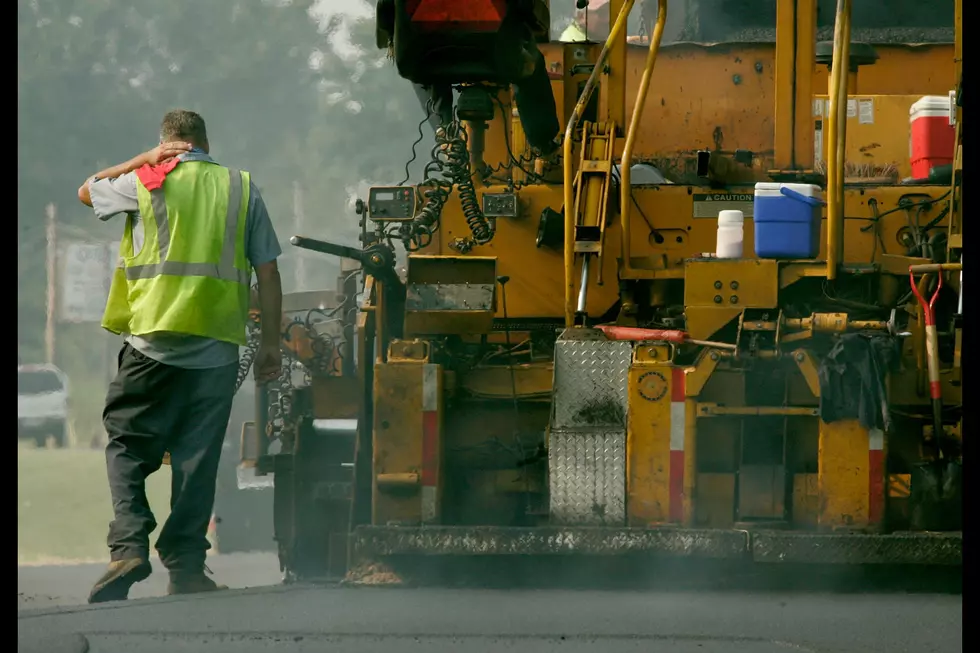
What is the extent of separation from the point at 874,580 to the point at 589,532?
1108mm

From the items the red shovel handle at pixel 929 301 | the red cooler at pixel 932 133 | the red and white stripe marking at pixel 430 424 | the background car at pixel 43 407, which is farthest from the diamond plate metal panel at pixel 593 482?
the background car at pixel 43 407

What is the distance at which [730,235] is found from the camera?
25.2ft

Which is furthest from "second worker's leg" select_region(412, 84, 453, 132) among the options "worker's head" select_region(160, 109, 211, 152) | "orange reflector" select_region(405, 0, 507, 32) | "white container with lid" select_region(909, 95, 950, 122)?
"white container with lid" select_region(909, 95, 950, 122)

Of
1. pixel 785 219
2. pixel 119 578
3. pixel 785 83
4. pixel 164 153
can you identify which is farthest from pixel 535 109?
pixel 119 578

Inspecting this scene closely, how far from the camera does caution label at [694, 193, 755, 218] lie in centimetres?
830

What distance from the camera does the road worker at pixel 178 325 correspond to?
699 centimetres

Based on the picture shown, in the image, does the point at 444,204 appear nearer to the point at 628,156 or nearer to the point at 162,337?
the point at 628,156

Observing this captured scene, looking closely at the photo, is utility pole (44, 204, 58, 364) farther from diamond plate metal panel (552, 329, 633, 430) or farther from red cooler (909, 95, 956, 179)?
diamond plate metal panel (552, 329, 633, 430)

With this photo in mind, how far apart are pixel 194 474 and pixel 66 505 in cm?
1837

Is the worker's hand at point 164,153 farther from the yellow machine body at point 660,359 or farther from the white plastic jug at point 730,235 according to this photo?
the white plastic jug at point 730,235

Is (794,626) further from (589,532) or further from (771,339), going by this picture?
A: (771,339)

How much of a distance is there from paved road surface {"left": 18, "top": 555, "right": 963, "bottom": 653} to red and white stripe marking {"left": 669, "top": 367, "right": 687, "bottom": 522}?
0.36 metres

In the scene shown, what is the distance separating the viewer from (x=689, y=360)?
7.66 m

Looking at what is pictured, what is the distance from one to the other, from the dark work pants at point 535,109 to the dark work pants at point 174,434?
150 cm
